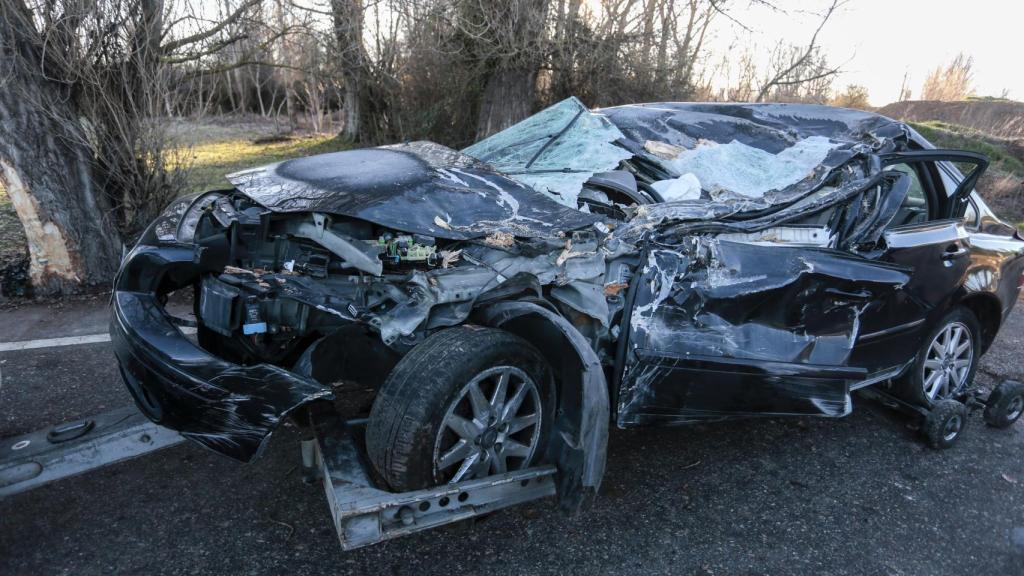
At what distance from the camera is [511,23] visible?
9.63 meters

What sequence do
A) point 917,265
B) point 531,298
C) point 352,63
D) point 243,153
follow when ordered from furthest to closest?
point 243,153, point 352,63, point 917,265, point 531,298

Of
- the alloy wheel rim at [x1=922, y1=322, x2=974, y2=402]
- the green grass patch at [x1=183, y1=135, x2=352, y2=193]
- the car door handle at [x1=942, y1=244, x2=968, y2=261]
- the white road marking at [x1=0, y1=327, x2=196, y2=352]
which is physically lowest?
the white road marking at [x1=0, y1=327, x2=196, y2=352]

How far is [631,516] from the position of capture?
298 centimetres

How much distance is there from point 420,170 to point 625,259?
3.90 feet

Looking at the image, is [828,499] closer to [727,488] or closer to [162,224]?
Result: [727,488]

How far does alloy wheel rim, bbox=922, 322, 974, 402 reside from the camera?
13.1 ft

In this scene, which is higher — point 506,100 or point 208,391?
point 506,100

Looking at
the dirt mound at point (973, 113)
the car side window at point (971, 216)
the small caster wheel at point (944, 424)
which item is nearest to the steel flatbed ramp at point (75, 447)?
the small caster wheel at point (944, 424)

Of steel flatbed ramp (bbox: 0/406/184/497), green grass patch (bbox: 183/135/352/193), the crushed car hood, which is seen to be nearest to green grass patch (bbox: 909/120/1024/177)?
green grass patch (bbox: 183/135/352/193)

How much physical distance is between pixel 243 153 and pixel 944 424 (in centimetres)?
1300

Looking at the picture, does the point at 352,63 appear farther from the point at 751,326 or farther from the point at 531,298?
the point at 751,326

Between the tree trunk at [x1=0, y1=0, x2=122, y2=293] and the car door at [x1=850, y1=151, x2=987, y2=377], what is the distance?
6.01 meters

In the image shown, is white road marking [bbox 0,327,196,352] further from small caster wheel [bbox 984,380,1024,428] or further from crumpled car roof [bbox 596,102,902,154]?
small caster wheel [bbox 984,380,1024,428]

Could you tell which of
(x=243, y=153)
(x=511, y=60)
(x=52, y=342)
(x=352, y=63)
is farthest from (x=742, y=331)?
(x=243, y=153)
